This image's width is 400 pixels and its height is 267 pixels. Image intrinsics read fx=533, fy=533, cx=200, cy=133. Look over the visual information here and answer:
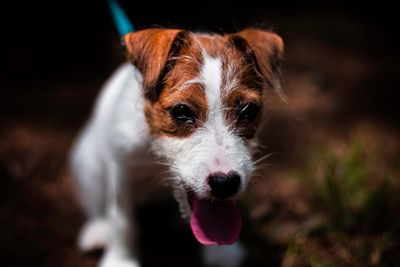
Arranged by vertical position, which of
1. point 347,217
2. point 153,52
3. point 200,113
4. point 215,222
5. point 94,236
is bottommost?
point 347,217

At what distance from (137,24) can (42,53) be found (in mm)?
1582

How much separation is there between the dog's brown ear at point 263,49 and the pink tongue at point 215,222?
0.71m

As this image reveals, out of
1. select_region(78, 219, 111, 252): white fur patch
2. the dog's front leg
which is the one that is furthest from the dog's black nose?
select_region(78, 219, 111, 252): white fur patch

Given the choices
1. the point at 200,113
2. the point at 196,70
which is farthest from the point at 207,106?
the point at 196,70

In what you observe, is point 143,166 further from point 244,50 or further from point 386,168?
point 386,168

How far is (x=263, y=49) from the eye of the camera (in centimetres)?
278

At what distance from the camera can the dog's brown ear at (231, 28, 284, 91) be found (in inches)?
109

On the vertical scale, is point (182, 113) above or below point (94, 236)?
above

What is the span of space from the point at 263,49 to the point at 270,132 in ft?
6.70

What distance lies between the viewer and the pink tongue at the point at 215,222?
9.11 ft

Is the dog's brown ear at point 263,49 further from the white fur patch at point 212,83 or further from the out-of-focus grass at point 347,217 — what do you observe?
the out-of-focus grass at point 347,217

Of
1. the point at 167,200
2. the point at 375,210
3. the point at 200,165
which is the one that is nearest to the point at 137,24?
the point at 167,200

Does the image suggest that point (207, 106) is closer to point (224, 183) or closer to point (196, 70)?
point (196, 70)

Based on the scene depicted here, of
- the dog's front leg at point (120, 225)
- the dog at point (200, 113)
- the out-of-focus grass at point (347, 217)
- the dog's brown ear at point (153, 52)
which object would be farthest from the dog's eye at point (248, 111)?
the out-of-focus grass at point (347, 217)
